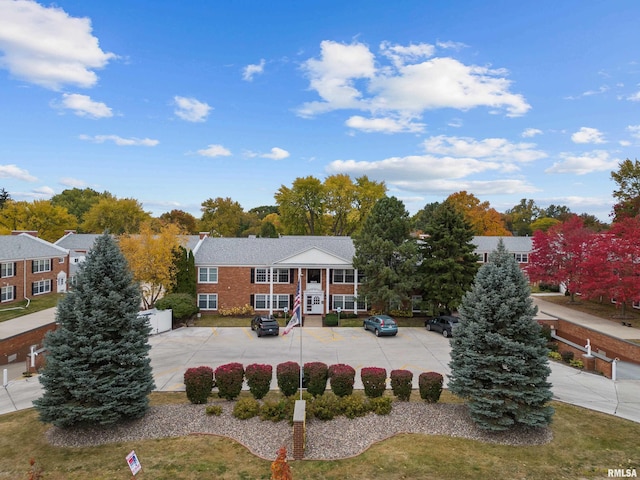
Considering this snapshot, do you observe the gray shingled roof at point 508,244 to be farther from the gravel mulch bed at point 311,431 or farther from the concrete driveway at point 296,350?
the gravel mulch bed at point 311,431

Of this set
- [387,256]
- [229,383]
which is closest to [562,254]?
[387,256]

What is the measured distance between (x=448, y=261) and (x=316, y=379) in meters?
18.9

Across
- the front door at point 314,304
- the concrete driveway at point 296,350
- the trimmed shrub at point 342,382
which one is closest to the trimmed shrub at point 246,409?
the trimmed shrub at point 342,382

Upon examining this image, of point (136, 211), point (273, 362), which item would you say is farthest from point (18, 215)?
point (273, 362)

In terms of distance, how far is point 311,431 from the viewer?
1335 cm

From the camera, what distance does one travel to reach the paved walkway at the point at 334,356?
1730cm

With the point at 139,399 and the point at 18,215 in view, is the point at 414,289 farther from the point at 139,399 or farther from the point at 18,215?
the point at 18,215

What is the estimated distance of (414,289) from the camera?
1342 inches

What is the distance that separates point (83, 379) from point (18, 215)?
6087 centimetres

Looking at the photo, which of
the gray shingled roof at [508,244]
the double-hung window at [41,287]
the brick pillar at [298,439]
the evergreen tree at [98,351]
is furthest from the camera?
the gray shingled roof at [508,244]

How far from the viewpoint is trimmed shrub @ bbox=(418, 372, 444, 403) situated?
15438mm

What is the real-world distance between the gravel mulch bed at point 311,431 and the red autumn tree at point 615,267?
19739 millimetres

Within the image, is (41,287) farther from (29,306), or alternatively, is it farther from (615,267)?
(615,267)

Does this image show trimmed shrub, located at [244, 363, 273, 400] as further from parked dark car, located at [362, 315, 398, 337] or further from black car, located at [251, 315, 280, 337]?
parked dark car, located at [362, 315, 398, 337]
